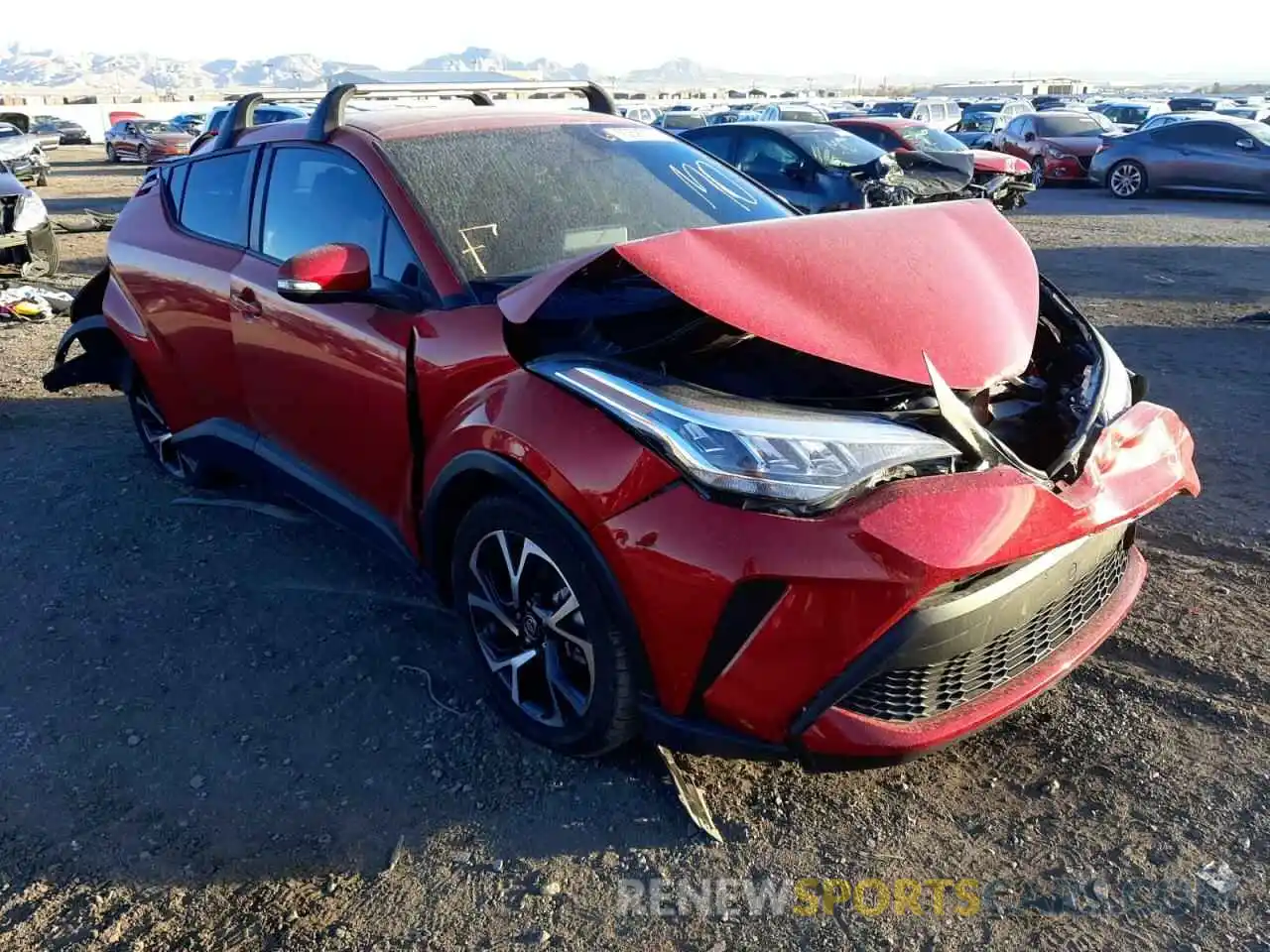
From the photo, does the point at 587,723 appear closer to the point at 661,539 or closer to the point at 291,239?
the point at 661,539

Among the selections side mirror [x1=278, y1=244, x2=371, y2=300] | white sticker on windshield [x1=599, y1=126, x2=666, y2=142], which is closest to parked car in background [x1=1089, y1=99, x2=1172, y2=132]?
white sticker on windshield [x1=599, y1=126, x2=666, y2=142]

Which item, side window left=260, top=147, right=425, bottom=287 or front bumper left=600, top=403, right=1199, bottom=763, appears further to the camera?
side window left=260, top=147, right=425, bottom=287

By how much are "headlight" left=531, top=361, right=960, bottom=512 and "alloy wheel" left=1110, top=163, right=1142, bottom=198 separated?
58.3ft

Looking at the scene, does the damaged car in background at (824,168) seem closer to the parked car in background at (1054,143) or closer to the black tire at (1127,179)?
the black tire at (1127,179)

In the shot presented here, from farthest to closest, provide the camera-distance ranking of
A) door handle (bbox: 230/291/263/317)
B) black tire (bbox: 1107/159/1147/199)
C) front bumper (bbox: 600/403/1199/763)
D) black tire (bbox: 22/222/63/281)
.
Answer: black tire (bbox: 1107/159/1147/199)
black tire (bbox: 22/222/63/281)
door handle (bbox: 230/291/263/317)
front bumper (bbox: 600/403/1199/763)

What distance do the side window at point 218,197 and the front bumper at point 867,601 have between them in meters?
2.59

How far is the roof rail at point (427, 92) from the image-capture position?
12.0 ft

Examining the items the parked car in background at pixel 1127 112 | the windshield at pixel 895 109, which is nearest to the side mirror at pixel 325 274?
the windshield at pixel 895 109

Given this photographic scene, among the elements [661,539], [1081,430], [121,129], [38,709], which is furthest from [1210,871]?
[121,129]

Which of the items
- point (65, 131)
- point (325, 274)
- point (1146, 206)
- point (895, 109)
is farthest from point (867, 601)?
point (65, 131)

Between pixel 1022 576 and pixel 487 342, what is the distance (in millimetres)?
1548

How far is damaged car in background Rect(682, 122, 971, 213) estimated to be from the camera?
11.2 metres

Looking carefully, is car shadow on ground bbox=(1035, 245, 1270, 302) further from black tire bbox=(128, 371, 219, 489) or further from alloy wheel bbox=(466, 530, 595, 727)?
black tire bbox=(128, 371, 219, 489)

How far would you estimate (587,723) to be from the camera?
269 cm
